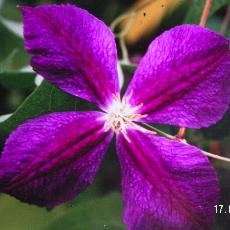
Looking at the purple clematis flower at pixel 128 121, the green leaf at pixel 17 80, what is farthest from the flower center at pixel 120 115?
the green leaf at pixel 17 80

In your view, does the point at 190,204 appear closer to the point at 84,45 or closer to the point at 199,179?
the point at 199,179

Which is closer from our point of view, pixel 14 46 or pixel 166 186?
pixel 166 186

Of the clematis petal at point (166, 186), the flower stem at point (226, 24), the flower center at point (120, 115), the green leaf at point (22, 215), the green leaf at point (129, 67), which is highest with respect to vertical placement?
the flower stem at point (226, 24)

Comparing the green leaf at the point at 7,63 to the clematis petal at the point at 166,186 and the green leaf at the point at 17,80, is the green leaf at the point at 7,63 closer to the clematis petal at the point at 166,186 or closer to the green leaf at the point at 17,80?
the green leaf at the point at 17,80

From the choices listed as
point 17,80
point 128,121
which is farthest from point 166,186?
point 17,80

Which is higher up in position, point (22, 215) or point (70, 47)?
point (70, 47)

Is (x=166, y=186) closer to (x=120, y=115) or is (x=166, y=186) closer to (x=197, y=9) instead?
(x=120, y=115)
